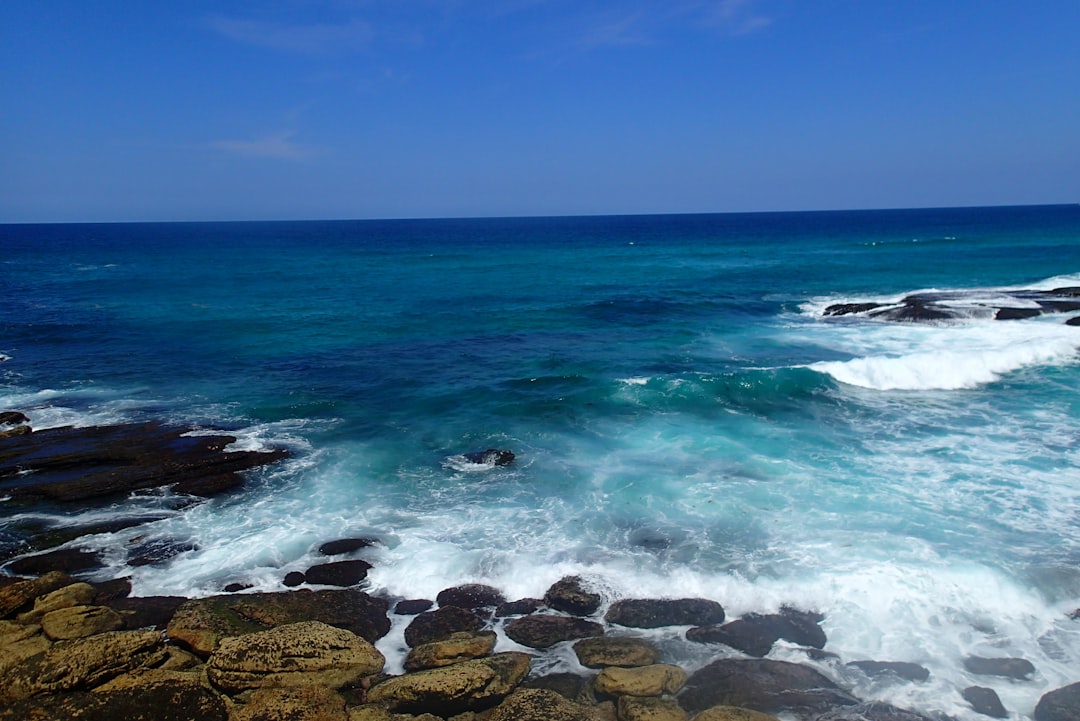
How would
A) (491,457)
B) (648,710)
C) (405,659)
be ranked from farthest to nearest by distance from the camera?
(491,457)
(405,659)
(648,710)

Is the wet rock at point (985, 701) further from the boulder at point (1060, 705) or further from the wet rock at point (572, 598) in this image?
the wet rock at point (572, 598)

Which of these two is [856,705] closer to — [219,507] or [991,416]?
[219,507]

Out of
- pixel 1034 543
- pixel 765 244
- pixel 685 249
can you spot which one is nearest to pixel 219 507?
pixel 1034 543

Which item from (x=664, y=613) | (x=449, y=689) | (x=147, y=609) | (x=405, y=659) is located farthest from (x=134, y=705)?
(x=664, y=613)

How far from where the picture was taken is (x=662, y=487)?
18484 mm

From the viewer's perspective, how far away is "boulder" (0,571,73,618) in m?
12.9

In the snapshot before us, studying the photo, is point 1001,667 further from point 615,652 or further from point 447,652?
point 447,652

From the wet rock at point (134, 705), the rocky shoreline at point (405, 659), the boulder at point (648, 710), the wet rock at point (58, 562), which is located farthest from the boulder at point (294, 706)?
the wet rock at point (58, 562)

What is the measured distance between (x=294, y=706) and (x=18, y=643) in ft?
18.7

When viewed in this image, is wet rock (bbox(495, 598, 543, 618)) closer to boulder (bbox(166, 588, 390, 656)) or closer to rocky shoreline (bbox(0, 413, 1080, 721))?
Result: rocky shoreline (bbox(0, 413, 1080, 721))

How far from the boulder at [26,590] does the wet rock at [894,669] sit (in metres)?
15.1

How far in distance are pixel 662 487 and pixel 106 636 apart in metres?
12.8

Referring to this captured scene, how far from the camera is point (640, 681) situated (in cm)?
1065

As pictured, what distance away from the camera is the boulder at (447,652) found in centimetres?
1145
